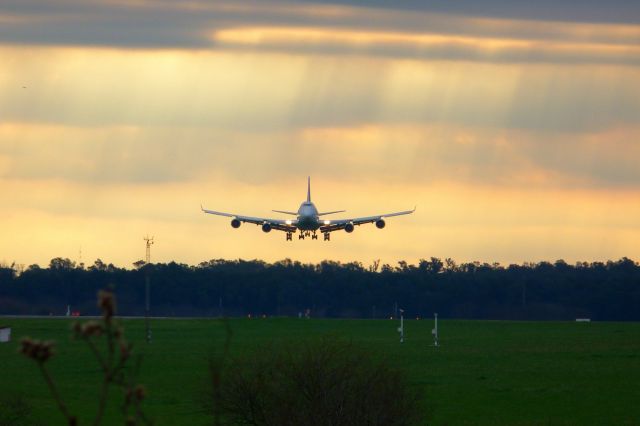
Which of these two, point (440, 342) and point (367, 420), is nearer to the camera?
point (367, 420)

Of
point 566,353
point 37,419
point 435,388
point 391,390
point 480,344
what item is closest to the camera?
point 391,390

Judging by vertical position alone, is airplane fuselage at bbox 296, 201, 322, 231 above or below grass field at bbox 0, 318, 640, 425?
above

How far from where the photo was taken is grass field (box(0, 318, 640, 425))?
99.9 metres

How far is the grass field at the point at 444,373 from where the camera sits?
99875 millimetres

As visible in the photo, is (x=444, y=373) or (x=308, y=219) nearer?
(x=444, y=373)

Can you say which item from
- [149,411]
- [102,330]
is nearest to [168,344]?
[149,411]

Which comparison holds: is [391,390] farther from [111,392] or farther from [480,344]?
[480,344]

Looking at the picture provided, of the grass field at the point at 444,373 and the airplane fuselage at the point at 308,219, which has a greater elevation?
the airplane fuselage at the point at 308,219

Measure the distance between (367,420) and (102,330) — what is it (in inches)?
2367

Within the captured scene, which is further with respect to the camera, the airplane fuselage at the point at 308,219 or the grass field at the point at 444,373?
the airplane fuselage at the point at 308,219

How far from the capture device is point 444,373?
136 m

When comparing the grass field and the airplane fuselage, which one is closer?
→ the grass field

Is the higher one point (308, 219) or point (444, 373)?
point (308, 219)

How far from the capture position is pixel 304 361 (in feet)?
237
